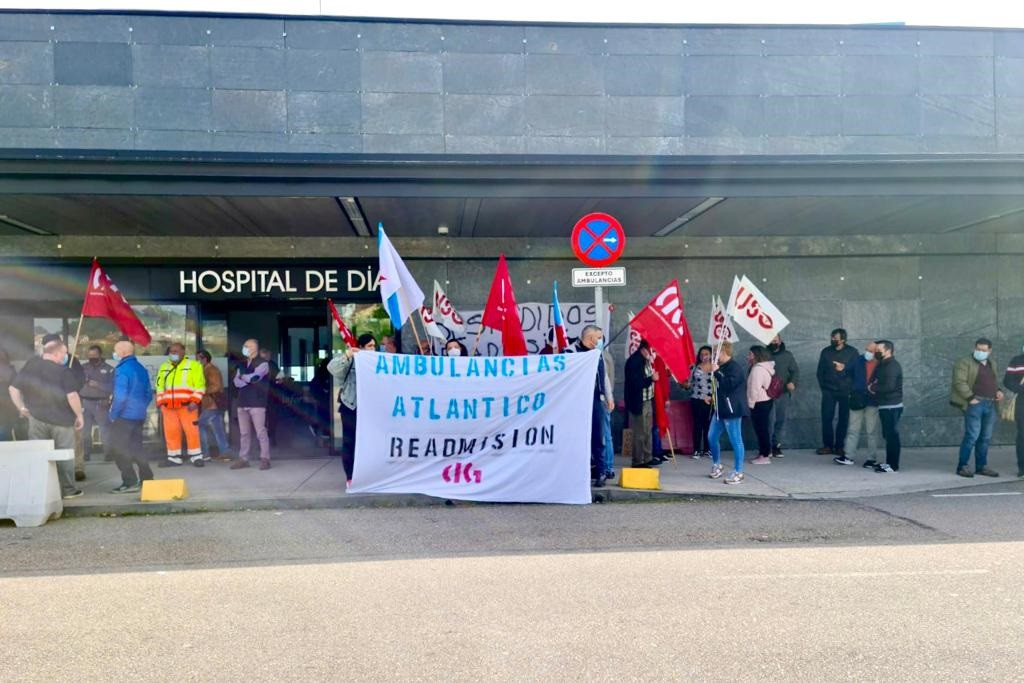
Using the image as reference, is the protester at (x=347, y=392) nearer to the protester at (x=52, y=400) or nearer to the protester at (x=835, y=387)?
the protester at (x=52, y=400)

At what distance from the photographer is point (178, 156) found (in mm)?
8539

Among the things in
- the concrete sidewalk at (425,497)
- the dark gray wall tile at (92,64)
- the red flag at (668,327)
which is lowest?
the concrete sidewalk at (425,497)

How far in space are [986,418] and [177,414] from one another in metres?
11.0

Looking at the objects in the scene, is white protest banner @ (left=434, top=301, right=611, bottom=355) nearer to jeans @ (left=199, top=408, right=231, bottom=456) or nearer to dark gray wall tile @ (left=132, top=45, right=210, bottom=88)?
jeans @ (left=199, top=408, right=231, bottom=456)

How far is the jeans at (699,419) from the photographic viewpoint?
11.6m

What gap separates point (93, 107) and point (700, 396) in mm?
9691

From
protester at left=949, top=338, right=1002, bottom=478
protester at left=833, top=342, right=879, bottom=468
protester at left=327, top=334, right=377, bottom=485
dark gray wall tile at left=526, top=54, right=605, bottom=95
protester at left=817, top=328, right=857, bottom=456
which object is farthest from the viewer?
dark gray wall tile at left=526, top=54, right=605, bottom=95

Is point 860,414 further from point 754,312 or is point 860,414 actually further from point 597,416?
point 597,416

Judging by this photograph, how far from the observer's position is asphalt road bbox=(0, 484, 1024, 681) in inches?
160

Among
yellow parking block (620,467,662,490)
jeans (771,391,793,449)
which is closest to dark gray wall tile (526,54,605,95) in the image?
jeans (771,391,793,449)

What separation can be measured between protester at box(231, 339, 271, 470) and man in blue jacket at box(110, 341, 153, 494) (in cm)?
172

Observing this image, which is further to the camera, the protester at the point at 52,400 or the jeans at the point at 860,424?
the jeans at the point at 860,424

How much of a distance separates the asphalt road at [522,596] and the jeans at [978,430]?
2.08 metres

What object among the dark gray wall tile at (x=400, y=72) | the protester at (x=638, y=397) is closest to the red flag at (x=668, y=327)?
the protester at (x=638, y=397)
